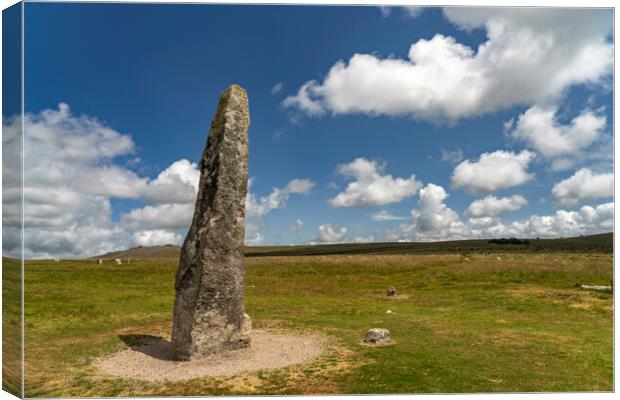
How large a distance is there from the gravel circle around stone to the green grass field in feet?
1.60

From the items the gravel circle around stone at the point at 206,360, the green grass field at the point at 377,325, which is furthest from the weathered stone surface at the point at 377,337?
the gravel circle around stone at the point at 206,360

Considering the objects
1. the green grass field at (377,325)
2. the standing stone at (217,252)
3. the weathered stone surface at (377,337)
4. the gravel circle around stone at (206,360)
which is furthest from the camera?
the weathered stone surface at (377,337)

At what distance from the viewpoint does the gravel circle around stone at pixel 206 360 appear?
12.6m

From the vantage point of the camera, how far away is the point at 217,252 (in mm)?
13695

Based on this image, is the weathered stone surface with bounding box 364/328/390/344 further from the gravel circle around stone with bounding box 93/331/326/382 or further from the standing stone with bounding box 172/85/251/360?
the standing stone with bounding box 172/85/251/360

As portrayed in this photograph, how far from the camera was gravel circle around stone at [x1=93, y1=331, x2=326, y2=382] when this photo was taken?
1257cm

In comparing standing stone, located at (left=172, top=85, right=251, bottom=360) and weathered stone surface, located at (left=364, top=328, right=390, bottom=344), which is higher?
standing stone, located at (left=172, top=85, right=251, bottom=360)

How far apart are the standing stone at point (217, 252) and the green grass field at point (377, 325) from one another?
2.02 meters

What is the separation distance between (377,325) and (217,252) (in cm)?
894

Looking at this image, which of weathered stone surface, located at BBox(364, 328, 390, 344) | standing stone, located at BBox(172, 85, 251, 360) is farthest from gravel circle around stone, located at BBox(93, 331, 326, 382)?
weathered stone surface, located at BBox(364, 328, 390, 344)

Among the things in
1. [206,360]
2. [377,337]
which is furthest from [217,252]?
[377,337]

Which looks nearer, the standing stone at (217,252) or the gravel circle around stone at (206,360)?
the gravel circle around stone at (206,360)

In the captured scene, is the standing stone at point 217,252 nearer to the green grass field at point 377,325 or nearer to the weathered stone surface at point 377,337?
the green grass field at point 377,325

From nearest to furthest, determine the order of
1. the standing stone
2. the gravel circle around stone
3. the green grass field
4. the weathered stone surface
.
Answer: the green grass field, the gravel circle around stone, the standing stone, the weathered stone surface
